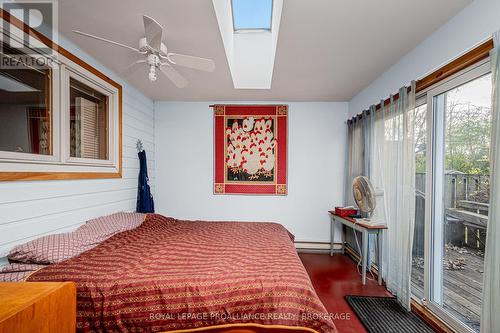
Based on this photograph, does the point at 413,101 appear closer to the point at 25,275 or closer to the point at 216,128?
the point at 216,128

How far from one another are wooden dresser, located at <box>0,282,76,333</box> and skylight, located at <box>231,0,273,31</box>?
2.77 m

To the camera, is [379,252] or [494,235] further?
[379,252]

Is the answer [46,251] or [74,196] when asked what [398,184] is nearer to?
[46,251]

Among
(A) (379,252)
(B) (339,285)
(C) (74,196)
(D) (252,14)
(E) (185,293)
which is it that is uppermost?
(D) (252,14)

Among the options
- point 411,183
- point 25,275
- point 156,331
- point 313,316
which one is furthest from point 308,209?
point 25,275

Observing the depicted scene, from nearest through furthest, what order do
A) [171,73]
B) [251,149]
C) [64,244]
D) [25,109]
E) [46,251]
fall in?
[46,251] < [64,244] < [25,109] < [171,73] < [251,149]

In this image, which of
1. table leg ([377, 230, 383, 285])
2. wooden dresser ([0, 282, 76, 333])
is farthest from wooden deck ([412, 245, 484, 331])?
wooden dresser ([0, 282, 76, 333])

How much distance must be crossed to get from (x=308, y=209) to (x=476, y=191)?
92.8 inches

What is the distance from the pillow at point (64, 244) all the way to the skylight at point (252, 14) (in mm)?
2607

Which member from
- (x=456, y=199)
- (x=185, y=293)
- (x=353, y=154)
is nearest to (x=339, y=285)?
(x=456, y=199)

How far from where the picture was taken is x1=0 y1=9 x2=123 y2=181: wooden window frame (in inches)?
67.9

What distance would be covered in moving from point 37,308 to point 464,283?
291 centimetres

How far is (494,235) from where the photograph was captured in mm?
1425

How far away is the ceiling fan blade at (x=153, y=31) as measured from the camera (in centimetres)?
144
